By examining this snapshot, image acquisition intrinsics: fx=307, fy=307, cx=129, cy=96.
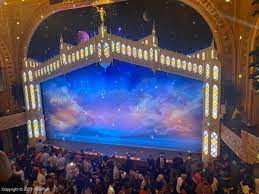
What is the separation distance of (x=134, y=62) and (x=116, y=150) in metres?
4.07

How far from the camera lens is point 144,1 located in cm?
1280

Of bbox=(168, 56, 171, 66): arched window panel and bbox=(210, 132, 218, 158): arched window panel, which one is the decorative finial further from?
bbox=(210, 132, 218, 158): arched window panel

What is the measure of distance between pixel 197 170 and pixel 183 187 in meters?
1.03

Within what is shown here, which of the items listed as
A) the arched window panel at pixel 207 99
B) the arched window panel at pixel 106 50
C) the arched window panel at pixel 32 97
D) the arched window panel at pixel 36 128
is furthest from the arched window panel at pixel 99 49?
the arched window panel at pixel 36 128

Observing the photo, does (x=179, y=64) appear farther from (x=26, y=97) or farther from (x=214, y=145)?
(x=26, y=97)

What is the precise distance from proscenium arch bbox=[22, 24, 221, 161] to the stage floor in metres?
1.20

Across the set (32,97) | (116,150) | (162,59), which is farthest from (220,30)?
(32,97)

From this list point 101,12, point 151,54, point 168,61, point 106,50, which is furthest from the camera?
point 101,12

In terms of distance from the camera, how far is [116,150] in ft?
44.5

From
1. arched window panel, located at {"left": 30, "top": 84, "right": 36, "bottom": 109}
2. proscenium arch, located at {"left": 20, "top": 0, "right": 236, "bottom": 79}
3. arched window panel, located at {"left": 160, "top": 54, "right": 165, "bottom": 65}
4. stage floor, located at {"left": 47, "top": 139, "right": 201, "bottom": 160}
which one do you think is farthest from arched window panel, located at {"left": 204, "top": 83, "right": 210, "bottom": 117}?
arched window panel, located at {"left": 30, "top": 84, "right": 36, "bottom": 109}

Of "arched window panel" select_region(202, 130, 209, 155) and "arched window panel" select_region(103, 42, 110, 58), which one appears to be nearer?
"arched window panel" select_region(202, 130, 209, 155)

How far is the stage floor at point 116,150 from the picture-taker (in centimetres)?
1256

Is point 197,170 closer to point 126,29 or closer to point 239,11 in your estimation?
point 239,11

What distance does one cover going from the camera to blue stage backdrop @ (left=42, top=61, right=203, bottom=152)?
41.1 ft
